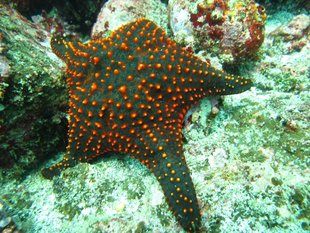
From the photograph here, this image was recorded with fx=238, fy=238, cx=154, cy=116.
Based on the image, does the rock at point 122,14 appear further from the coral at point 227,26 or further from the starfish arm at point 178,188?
the starfish arm at point 178,188

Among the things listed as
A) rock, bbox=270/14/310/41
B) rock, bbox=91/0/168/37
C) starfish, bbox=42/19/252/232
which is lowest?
starfish, bbox=42/19/252/232

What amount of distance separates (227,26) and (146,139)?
2936 millimetres

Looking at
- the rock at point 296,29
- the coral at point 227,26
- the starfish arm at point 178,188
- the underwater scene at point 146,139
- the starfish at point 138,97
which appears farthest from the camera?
the rock at point 296,29

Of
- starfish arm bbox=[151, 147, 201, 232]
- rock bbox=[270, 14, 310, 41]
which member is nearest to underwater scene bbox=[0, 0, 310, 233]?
starfish arm bbox=[151, 147, 201, 232]

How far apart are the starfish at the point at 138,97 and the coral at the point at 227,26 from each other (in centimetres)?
114

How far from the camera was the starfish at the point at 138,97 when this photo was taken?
12.6 feet

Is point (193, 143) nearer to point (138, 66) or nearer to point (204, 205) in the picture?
point (204, 205)

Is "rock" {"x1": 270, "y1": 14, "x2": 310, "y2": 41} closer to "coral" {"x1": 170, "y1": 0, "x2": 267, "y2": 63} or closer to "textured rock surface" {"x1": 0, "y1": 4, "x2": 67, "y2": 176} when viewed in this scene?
"coral" {"x1": 170, "y1": 0, "x2": 267, "y2": 63}

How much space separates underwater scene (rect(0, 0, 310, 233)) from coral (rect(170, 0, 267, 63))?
0.09ft

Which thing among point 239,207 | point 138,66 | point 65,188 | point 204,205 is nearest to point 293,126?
point 239,207

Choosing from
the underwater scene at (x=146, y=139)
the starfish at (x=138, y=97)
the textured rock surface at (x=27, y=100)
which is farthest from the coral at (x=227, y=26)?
the textured rock surface at (x=27, y=100)

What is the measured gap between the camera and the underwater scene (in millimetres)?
3580

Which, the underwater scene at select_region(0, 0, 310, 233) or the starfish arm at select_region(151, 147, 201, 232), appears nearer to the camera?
the starfish arm at select_region(151, 147, 201, 232)

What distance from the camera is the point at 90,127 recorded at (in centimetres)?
401
